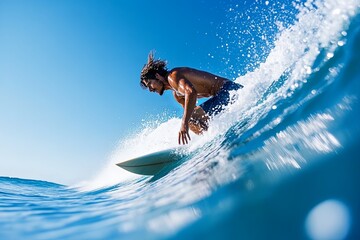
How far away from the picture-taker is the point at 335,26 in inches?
125

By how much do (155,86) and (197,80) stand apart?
72cm

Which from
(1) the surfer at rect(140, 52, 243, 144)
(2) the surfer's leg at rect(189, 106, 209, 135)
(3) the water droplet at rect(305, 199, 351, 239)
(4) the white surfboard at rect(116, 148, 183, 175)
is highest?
(1) the surfer at rect(140, 52, 243, 144)

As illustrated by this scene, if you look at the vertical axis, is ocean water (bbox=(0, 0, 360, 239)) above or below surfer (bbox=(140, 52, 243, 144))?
below

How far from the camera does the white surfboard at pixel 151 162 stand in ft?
13.6

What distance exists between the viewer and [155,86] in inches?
187

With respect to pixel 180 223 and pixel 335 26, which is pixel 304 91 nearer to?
pixel 335 26

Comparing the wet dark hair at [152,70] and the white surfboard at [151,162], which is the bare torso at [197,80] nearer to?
the wet dark hair at [152,70]

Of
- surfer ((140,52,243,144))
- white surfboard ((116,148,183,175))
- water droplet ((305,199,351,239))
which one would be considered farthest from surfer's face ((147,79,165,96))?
water droplet ((305,199,351,239))

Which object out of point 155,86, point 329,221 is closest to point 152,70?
point 155,86

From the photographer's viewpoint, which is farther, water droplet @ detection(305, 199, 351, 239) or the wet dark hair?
the wet dark hair

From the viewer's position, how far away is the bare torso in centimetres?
434

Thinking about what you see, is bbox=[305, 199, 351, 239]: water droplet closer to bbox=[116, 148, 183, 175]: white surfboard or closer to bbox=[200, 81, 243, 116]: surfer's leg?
bbox=[116, 148, 183, 175]: white surfboard

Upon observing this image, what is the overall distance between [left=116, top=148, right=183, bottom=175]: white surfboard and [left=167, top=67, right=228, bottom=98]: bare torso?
0.97 metres

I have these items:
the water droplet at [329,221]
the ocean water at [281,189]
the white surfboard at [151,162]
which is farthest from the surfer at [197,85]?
the water droplet at [329,221]
